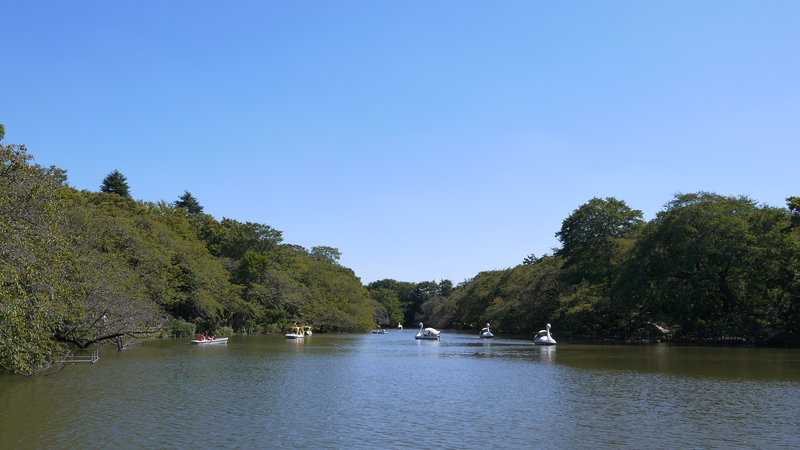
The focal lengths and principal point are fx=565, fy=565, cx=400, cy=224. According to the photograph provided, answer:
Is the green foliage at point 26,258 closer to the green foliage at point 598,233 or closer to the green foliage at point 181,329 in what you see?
the green foliage at point 181,329

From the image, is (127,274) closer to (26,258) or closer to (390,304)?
(26,258)

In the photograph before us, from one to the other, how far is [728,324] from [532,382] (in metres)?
24.4

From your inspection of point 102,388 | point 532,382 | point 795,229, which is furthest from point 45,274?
point 795,229

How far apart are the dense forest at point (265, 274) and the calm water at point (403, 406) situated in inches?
80.4

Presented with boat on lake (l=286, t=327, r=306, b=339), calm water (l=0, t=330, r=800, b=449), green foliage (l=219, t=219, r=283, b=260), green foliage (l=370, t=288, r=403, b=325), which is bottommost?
boat on lake (l=286, t=327, r=306, b=339)

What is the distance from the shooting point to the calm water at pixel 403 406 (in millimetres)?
Answer: 12930

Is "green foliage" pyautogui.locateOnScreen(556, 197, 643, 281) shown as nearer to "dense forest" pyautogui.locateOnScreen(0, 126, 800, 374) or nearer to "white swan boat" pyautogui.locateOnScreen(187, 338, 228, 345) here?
"dense forest" pyautogui.locateOnScreen(0, 126, 800, 374)

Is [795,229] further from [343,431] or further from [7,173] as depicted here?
[7,173]

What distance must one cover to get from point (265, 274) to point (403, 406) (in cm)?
5179

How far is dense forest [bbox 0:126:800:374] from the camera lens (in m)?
14.6

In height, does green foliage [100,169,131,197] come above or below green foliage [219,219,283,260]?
above

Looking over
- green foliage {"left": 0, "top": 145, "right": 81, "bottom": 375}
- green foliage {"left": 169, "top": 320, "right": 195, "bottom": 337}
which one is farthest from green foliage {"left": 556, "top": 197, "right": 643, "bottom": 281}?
green foliage {"left": 0, "top": 145, "right": 81, "bottom": 375}

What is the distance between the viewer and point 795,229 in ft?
128

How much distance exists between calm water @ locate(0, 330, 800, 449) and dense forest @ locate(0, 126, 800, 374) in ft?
6.70
